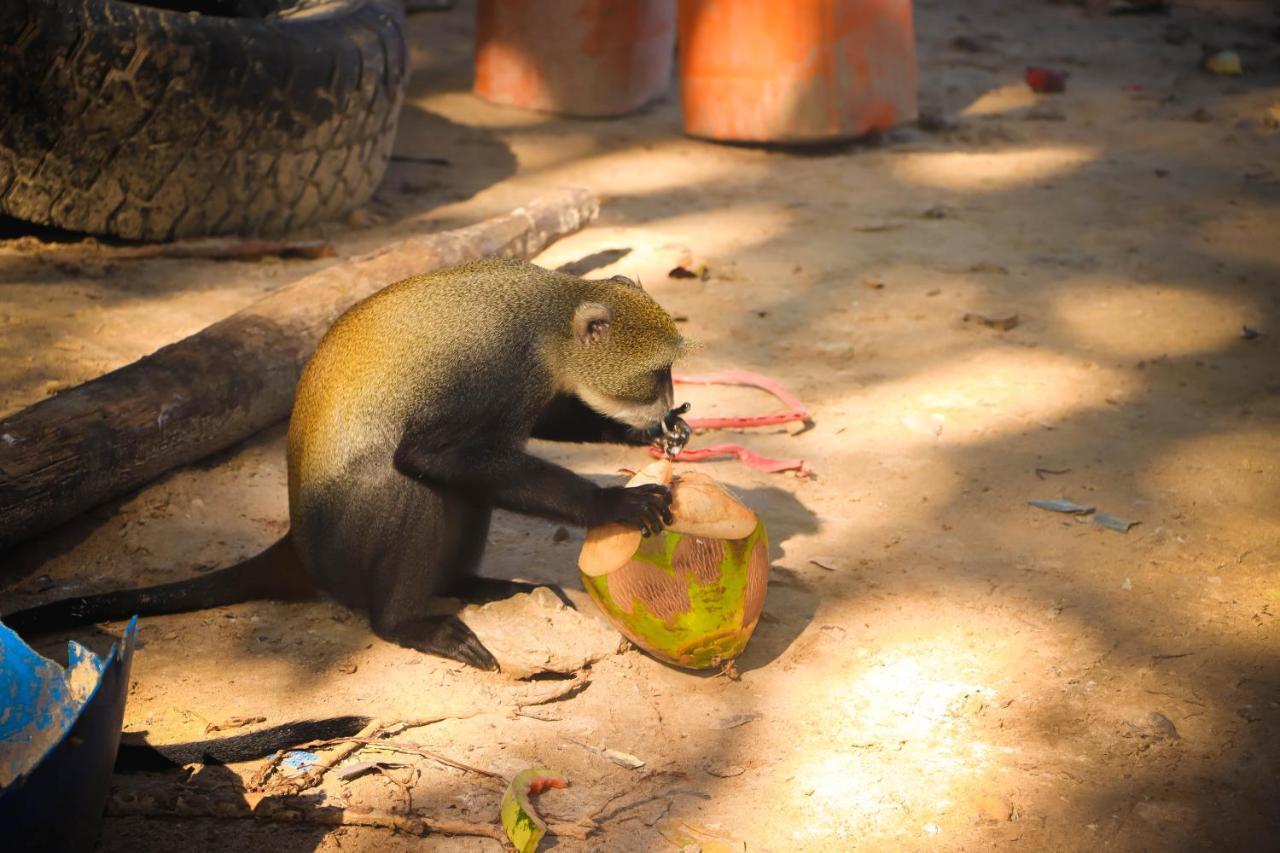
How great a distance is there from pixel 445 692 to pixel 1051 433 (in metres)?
2.32

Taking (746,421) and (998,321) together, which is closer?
(746,421)

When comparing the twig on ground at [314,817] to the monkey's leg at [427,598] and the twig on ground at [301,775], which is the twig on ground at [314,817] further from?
the monkey's leg at [427,598]

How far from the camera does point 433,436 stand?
123 inches

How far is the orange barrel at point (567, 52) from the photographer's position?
7848 mm

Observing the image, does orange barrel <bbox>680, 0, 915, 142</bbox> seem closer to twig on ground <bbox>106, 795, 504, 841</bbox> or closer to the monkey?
the monkey

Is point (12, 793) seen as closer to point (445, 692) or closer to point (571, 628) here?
point (445, 692)

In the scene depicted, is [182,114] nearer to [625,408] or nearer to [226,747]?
[625,408]

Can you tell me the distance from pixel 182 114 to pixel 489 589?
2.72 metres

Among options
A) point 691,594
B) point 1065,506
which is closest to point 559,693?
point 691,594

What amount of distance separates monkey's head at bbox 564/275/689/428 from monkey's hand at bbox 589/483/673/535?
0.32 meters

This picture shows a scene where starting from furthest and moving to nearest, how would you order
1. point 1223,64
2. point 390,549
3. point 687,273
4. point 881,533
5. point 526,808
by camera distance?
point 1223,64 → point 687,273 → point 881,533 → point 390,549 → point 526,808

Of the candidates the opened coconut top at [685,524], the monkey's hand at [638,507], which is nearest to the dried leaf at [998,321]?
the opened coconut top at [685,524]

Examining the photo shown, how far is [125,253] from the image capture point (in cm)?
531

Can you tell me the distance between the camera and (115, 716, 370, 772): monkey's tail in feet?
8.88
